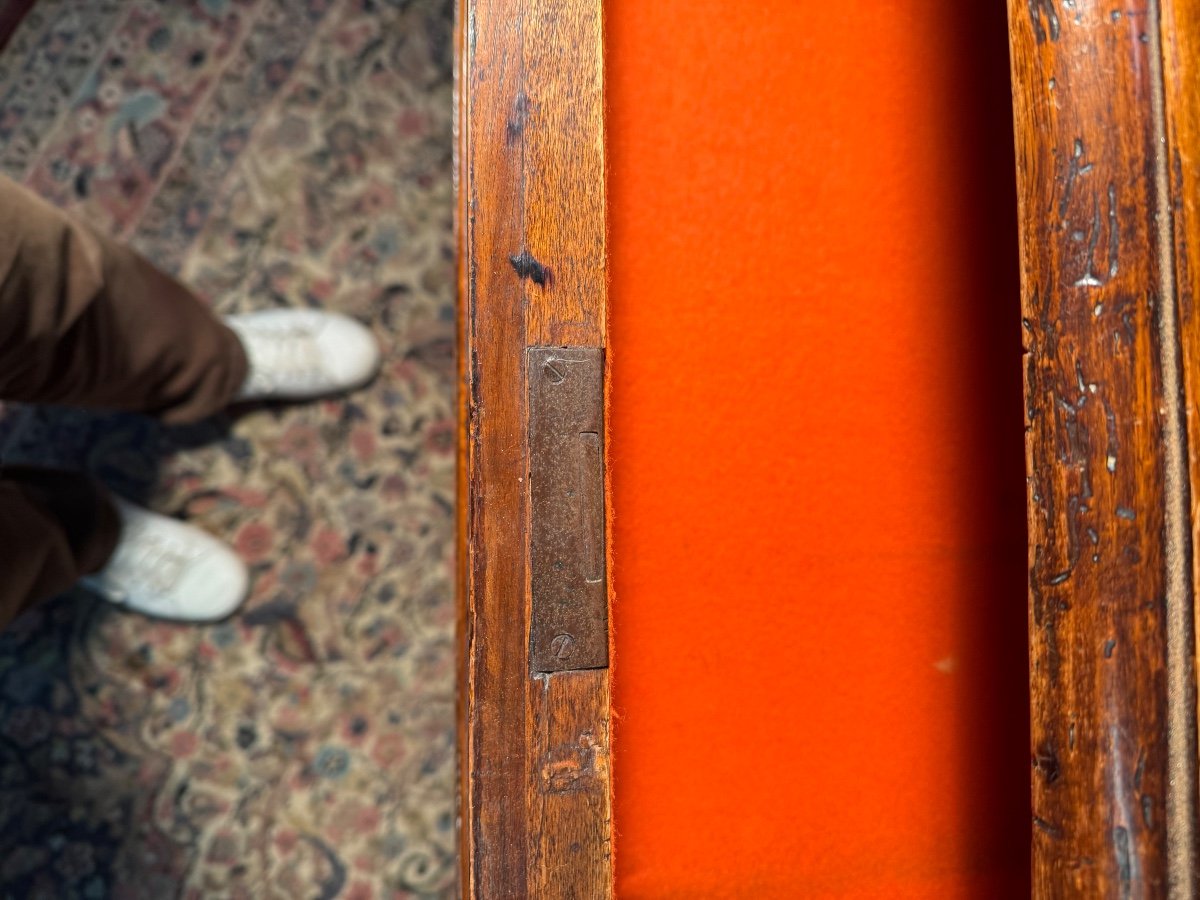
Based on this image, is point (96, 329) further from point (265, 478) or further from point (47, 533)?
point (265, 478)

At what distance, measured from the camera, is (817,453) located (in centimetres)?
64

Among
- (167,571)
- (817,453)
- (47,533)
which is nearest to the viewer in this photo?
(817,453)

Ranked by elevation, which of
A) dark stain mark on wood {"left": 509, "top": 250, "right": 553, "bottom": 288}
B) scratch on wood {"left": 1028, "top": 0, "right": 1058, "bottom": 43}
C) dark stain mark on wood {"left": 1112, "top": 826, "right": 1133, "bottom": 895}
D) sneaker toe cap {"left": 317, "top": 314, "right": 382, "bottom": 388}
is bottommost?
dark stain mark on wood {"left": 1112, "top": 826, "right": 1133, "bottom": 895}

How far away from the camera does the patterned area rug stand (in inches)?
49.1

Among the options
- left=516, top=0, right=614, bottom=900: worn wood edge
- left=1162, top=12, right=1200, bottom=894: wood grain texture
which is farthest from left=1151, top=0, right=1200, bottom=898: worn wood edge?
left=516, top=0, right=614, bottom=900: worn wood edge

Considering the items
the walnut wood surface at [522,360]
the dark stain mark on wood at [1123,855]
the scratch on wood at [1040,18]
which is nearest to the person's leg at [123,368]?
the walnut wood surface at [522,360]

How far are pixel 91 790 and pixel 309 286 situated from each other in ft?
2.59

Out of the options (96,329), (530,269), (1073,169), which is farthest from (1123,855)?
(96,329)

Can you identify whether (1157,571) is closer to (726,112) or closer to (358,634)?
(726,112)

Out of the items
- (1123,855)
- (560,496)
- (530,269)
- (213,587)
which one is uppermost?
(530,269)

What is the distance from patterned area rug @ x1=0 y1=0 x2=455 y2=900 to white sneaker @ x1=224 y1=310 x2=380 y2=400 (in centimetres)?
4

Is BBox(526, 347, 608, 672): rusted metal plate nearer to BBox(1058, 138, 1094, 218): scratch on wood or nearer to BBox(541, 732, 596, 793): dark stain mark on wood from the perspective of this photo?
BBox(541, 732, 596, 793): dark stain mark on wood

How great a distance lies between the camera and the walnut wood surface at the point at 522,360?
0.58 metres

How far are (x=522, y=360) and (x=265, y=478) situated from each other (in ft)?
2.73
